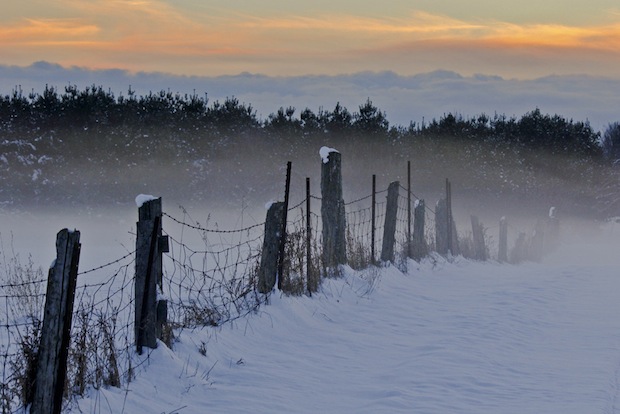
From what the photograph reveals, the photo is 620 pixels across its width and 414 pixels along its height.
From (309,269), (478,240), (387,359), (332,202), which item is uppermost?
(332,202)

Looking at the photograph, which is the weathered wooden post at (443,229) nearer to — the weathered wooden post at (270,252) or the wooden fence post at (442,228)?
the wooden fence post at (442,228)

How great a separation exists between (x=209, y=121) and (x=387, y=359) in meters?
27.5

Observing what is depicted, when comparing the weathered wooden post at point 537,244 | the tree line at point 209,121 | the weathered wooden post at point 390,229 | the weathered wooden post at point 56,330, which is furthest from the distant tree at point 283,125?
the weathered wooden post at point 56,330

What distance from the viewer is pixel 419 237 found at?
18359 millimetres

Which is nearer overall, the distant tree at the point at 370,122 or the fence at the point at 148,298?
the fence at the point at 148,298

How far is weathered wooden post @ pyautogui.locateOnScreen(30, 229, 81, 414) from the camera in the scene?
5.55 meters

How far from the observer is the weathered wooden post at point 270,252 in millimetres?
10023

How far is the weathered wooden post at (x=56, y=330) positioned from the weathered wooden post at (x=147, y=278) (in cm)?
156

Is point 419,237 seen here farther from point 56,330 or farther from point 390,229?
point 56,330

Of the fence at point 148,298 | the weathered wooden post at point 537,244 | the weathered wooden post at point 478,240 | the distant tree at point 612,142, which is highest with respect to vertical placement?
the distant tree at point 612,142

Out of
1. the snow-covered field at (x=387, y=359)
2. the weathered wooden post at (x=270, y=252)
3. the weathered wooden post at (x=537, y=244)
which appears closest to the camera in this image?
the snow-covered field at (x=387, y=359)

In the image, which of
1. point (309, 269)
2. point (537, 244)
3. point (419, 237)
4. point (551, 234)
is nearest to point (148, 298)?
point (309, 269)

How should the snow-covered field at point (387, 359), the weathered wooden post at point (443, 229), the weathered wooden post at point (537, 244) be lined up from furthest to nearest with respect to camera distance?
the weathered wooden post at point (537, 244)
the weathered wooden post at point (443, 229)
the snow-covered field at point (387, 359)

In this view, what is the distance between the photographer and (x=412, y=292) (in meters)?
13.3
